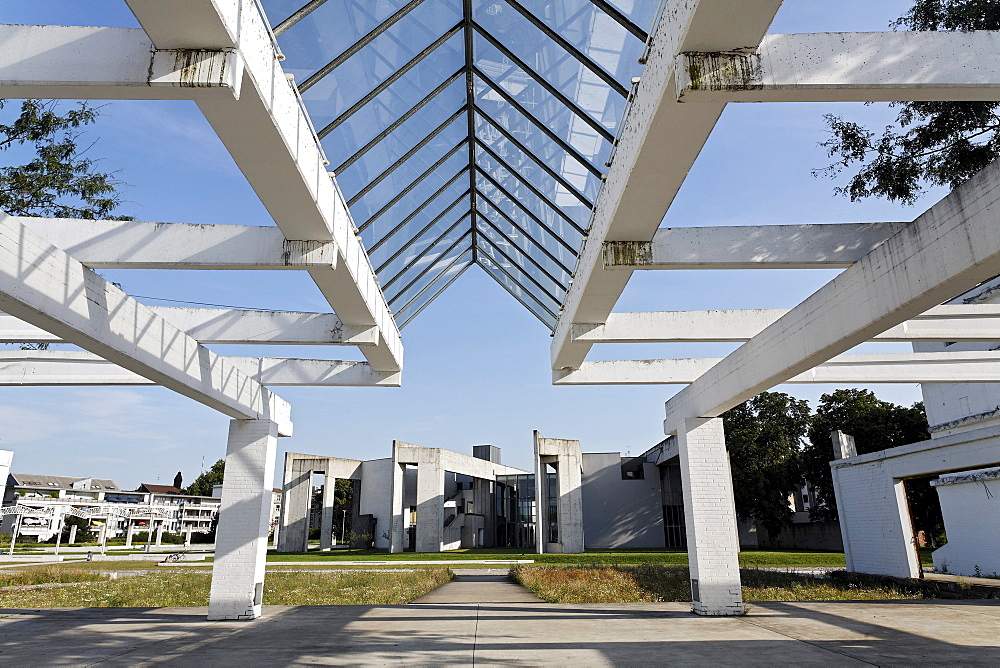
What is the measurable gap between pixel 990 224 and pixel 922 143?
5016 mm

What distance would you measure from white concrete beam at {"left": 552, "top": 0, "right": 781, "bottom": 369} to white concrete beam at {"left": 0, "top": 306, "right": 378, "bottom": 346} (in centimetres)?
440

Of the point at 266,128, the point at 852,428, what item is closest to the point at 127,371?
the point at 266,128

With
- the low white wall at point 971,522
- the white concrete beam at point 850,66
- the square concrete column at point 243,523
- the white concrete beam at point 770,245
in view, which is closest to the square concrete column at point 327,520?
the square concrete column at point 243,523

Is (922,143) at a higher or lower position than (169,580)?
higher

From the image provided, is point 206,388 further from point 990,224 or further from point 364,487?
point 364,487

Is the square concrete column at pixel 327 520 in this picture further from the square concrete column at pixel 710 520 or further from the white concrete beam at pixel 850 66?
the white concrete beam at pixel 850 66

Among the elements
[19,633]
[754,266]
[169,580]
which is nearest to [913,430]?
[754,266]

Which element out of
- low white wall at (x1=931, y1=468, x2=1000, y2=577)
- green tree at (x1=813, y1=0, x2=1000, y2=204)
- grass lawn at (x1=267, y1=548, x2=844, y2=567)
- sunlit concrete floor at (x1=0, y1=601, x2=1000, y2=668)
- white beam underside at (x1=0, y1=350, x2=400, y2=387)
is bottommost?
grass lawn at (x1=267, y1=548, x2=844, y2=567)

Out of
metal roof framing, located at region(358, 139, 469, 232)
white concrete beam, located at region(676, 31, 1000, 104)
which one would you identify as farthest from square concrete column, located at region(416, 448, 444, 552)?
white concrete beam, located at region(676, 31, 1000, 104)

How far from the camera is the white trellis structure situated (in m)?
4.54

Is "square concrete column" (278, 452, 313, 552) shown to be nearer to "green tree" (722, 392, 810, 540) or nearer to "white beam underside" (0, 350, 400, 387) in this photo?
"green tree" (722, 392, 810, 540)

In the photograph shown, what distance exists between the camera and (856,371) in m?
13.2

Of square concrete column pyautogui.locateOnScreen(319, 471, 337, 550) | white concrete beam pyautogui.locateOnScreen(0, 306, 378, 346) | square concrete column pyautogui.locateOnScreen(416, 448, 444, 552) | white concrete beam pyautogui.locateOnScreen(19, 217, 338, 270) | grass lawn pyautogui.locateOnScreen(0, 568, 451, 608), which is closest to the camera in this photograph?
white concrete beam pyautogui.locateOnScreen(19, 217, 338, 270)

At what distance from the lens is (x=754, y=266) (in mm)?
8164
